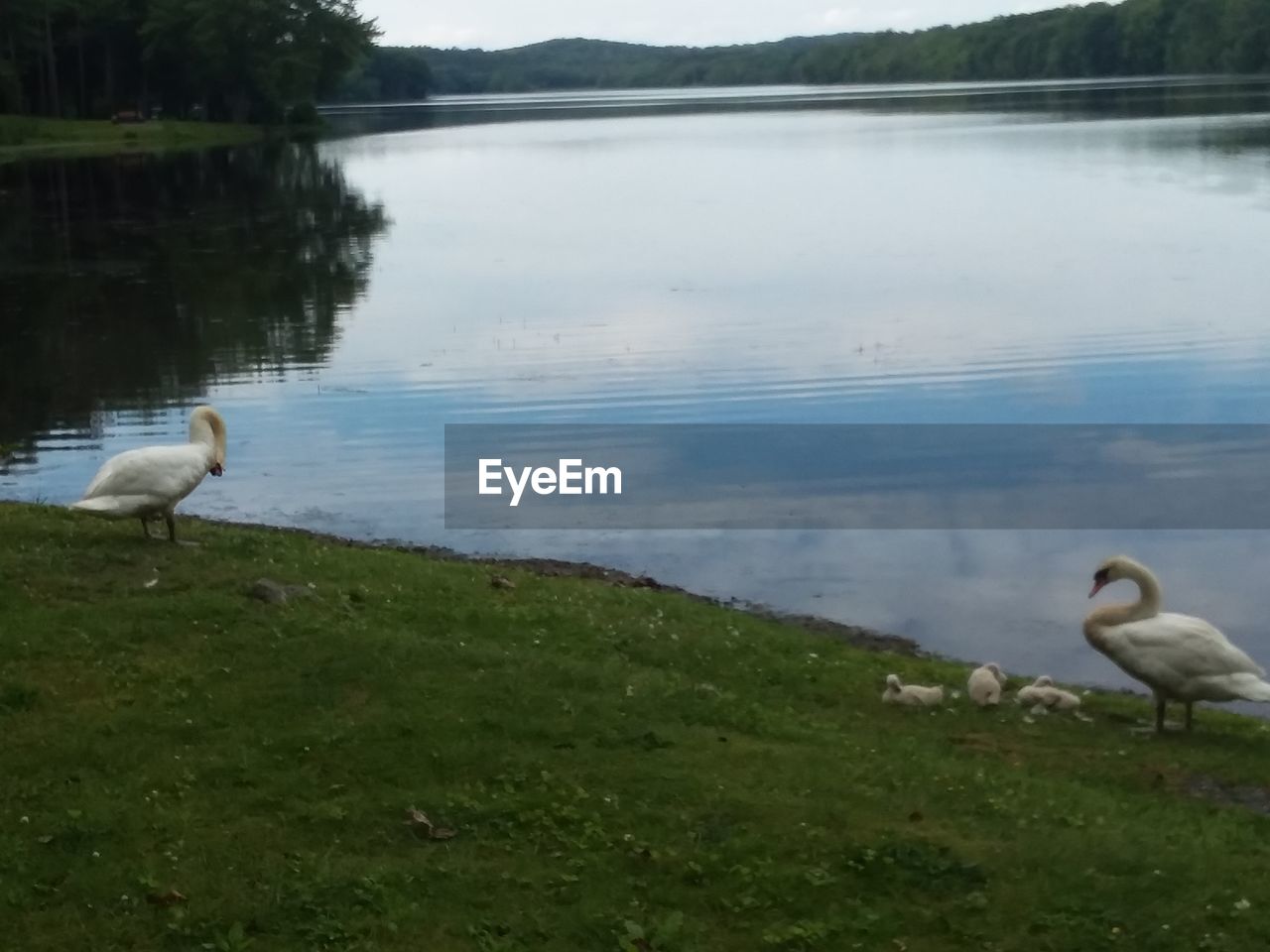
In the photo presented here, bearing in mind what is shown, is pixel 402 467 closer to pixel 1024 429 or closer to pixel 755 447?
pixel 755 447

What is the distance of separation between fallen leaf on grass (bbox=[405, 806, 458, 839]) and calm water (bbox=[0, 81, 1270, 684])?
7.38 metres

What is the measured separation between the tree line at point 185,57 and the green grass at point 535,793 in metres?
115

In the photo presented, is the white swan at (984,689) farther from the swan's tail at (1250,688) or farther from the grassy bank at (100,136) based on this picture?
the grassy bank at (100,136)

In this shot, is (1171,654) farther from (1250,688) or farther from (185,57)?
(185,57)

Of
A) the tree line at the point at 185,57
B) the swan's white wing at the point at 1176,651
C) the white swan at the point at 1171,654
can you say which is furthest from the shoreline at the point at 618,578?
the tree line at the point at 185,57

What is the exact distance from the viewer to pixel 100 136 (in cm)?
11675

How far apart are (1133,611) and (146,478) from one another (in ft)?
27.6

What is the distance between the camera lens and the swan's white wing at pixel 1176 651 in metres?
11.9

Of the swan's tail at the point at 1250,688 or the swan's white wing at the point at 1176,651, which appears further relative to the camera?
the swan's white wing at the point at 1176,651

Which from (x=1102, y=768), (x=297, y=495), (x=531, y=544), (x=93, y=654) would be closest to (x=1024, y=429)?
(x=531, y=544)

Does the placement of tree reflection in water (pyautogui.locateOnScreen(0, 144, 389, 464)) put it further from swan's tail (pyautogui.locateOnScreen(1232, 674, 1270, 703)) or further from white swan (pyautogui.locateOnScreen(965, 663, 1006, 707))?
swan's tail (pyautogui.locateOnScreen(1232, 674, 1270, 703))

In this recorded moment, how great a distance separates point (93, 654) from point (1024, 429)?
17228mm

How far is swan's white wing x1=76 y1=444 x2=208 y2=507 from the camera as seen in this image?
1370cm

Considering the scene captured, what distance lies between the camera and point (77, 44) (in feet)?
419
